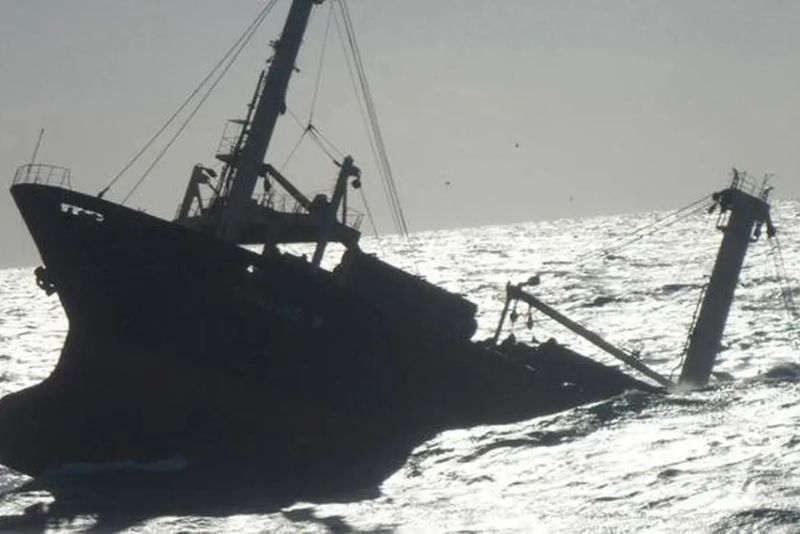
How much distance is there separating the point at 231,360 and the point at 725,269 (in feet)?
57.2

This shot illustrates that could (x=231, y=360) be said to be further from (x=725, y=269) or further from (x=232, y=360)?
(x=725, y=269)

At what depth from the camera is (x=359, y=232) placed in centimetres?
3600

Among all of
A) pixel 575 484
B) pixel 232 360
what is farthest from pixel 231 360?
pixel 575 484

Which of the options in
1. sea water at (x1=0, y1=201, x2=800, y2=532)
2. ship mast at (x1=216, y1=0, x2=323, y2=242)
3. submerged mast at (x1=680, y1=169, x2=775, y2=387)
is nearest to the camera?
sea water at (x1=0, y1=201, x2=800, y2=532)

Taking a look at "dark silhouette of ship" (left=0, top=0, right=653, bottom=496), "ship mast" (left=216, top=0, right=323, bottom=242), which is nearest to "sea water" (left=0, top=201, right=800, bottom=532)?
"dark silhouette of ship" (left=0, top=0, right=653, bottom=496)

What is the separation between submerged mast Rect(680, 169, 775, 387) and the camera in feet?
135

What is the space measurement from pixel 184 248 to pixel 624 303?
143 feet

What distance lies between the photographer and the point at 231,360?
103ft

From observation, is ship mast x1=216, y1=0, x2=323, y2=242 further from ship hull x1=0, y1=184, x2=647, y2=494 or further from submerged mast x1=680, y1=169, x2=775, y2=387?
submerged mast x1=680, y1=169, x2=775, y2=387

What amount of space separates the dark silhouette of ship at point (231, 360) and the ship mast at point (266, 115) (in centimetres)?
187

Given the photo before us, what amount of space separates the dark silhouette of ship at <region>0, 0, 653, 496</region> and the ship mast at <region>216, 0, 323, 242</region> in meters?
1.87

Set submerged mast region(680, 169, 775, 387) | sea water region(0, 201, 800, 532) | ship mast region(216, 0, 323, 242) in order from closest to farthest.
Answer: sea water region(0, 201, 800, 532), ship mast region(216, 0, 323, 242), submerged mast region(680, 169, 775, 387)

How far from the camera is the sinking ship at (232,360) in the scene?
30.4 m

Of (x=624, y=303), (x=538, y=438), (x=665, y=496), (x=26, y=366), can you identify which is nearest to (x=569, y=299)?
(x=624, y=303)
